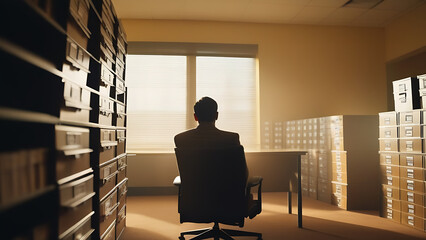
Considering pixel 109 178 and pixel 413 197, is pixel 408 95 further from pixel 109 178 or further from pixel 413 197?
pixel 109 178

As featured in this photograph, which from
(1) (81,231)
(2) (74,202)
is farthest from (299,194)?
(2) (74,202)

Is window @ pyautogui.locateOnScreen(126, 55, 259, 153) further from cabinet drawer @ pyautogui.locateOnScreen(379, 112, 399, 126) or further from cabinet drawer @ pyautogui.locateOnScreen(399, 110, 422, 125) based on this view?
cabinet drawer @ pyautogui.locateOnScreen(399, 110, 422, 125)

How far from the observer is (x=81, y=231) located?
1.49m

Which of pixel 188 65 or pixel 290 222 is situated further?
pixel 188 65

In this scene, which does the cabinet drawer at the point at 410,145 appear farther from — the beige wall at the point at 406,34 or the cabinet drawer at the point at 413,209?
the beige wall at the point at 406,34

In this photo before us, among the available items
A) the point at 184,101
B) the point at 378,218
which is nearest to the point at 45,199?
the point at 378,218

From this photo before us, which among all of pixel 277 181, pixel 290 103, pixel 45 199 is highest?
pixel 290 103

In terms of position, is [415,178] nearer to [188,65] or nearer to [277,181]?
[277,181]

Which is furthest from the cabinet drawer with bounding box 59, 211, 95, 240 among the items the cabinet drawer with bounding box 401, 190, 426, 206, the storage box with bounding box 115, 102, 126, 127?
the cabinet drawer with bounding box 401, 190, 426, 206

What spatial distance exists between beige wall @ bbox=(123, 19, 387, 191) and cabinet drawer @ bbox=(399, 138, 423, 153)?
2.00 m

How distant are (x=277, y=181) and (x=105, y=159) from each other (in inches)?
71.8

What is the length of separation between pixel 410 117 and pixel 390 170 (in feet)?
1.94

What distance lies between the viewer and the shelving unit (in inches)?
36.1

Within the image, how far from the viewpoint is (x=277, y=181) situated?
3.17 metres
